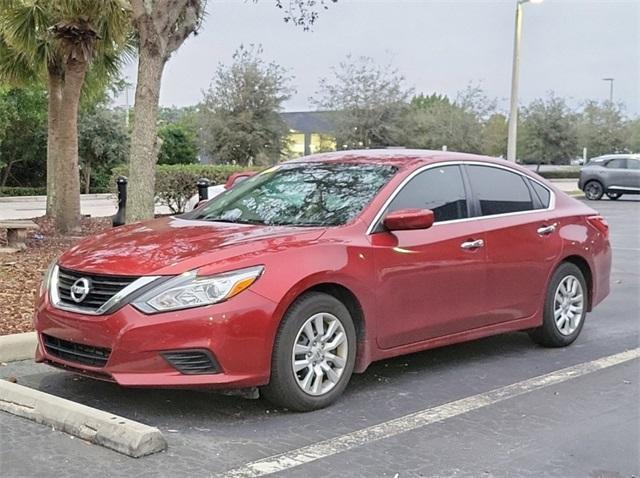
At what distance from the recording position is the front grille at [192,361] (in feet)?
14.7

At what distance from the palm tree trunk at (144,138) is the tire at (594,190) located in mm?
23544

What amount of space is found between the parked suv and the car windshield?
2570 centimetres

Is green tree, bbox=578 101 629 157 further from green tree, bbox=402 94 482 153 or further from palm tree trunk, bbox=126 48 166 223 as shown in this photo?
palm tree trunk, bbox=126 48 166 223

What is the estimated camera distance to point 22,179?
1478 inches

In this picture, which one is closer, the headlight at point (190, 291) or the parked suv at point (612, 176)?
the headlight at point (190, 291)

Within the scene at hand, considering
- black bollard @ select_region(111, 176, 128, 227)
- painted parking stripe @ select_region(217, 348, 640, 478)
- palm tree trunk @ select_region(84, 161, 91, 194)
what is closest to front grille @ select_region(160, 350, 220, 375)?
painted parking stripe @ select_region(217, 348, 640, 478)

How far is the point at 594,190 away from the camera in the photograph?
30.1 metres

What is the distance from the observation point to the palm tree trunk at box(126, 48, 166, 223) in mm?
9391

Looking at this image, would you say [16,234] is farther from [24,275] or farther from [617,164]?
[617,164]

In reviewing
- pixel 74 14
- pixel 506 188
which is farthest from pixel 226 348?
pixel 74 14

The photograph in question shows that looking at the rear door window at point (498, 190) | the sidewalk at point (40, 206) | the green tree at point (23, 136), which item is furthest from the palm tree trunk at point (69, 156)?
the green tree at point (23, 136)

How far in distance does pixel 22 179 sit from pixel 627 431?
36.6m

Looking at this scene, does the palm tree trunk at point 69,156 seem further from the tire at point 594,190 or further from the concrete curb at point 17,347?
the tire at point 594,190

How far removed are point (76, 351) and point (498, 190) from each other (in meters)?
3.48
